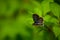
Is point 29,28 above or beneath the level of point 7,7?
beneath

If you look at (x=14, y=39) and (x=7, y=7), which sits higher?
(x=7, y=7)

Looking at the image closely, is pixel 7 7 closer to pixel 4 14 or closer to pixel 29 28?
pixel 4 14

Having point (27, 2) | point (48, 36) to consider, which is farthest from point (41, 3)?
point (48, 36)

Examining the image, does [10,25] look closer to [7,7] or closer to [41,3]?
[7,7]

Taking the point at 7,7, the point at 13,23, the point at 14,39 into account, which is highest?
the point at 7,7

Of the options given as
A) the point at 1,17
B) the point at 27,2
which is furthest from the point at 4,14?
the point at 27,2

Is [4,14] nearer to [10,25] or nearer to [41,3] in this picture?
[10,25]
